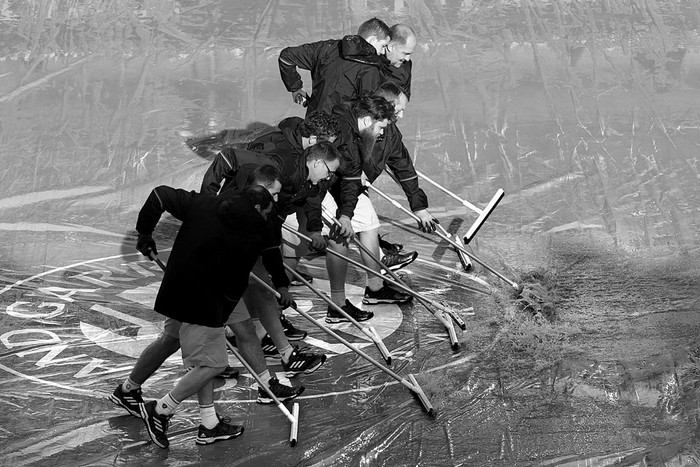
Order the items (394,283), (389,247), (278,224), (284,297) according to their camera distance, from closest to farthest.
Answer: (278,224) → (284,297) → (394,283) → (389,247)

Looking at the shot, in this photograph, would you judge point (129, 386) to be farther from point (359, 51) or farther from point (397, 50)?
point (397, 50)

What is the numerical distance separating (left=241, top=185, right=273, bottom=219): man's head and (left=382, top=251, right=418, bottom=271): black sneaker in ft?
7.90

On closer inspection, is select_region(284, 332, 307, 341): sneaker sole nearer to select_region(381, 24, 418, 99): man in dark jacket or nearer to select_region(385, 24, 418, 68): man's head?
select_region(381, 24, 418, 99): man in dark jacket

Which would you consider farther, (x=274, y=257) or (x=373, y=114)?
(x=373, y=114)

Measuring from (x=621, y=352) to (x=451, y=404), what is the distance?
1193 millimetres

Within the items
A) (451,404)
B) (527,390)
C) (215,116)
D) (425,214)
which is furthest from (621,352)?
(215,116)

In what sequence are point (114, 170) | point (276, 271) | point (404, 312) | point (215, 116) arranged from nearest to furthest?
point (276, 271)
point (404, 312)
point (114, 170)
point (215, 116)

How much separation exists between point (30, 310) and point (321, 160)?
2.17 m

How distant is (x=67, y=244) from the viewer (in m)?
8.17

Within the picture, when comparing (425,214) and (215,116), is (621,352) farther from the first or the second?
(215,116)

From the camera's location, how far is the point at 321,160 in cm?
645

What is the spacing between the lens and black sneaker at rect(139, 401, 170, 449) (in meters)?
5.59

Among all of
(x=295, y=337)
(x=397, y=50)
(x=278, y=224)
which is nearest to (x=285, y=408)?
(x=278, y=224)

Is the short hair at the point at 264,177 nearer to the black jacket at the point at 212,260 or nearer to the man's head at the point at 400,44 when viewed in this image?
the black jacket at the point at 212,260
